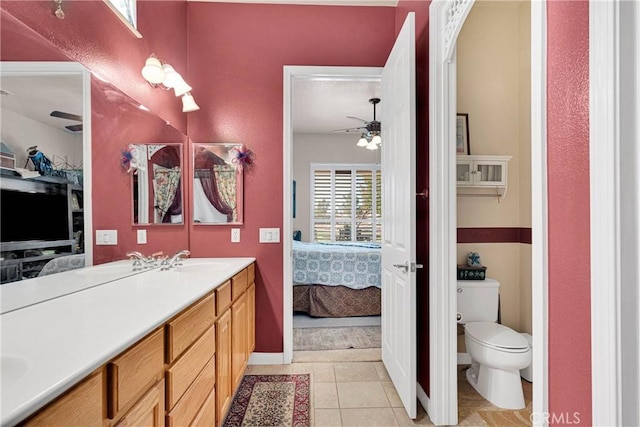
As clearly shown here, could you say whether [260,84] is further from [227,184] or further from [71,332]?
[71,332]

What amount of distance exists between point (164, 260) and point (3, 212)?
1138 millimetres

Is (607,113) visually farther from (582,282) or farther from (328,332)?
(328,332)

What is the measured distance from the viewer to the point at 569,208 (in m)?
0.85

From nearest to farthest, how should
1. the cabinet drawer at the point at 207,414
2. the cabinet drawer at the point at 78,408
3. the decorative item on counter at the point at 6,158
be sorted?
1. the cabinet drawer at the point at 78,408
2. the decorative item on counter at the point at 6,158
3. the cabinet drawer at the point at 207,414

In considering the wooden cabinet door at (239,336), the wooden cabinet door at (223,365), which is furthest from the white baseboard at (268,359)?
the wooden cabinet door at (223,365)

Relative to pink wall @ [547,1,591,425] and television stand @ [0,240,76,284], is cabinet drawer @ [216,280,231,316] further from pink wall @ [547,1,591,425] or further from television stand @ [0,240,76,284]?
pink wall @ [547,1,591,425]

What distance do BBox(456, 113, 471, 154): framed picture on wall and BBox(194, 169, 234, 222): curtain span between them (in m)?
1.89

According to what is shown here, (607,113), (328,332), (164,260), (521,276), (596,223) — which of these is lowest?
(328,332)

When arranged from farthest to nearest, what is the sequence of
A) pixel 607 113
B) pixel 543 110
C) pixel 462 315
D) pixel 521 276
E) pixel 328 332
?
pixel 328 332
pixel 521 276
pixel 462 315
pixel 543 110
pixel 607 113

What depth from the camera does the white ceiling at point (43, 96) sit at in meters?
1.01

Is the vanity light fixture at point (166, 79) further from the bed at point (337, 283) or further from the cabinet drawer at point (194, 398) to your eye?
the bed at point (337, 283)

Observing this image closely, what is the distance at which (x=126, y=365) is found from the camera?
81 centimetres

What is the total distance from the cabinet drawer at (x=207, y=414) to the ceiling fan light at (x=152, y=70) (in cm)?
184

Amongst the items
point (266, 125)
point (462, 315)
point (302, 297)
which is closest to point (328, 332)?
point (302, 297)
